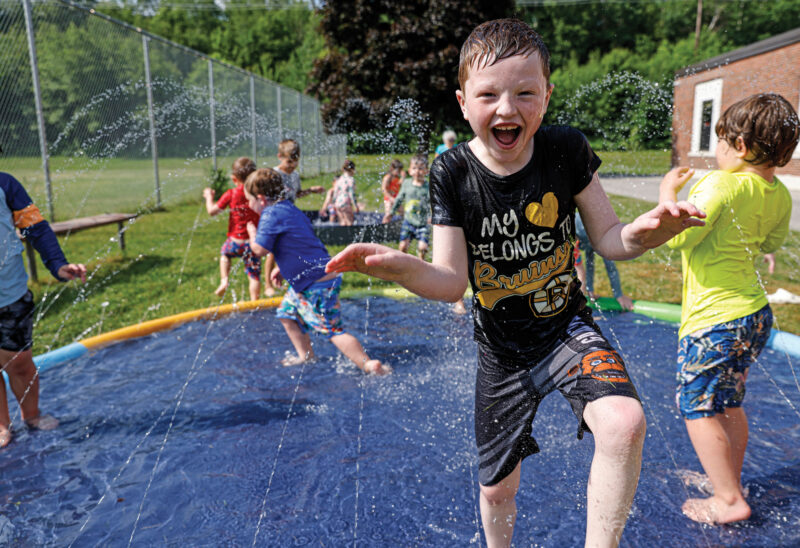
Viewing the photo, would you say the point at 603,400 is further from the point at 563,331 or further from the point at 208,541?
the point at 208,541

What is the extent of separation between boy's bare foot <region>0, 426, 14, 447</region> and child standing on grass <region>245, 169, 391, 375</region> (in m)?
1.75

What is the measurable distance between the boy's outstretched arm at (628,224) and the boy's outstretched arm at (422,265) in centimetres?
45

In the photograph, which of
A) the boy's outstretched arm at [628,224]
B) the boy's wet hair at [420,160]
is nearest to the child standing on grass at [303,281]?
the boy's outstretched arm at [628,224]

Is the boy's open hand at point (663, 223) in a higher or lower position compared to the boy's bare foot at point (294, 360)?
higher

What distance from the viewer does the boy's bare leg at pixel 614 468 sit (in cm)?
155

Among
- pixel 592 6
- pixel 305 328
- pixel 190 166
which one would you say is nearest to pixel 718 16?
pixel 592 6

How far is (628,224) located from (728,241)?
992 millimetres

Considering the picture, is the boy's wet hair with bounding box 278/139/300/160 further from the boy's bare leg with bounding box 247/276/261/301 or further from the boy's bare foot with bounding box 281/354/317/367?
the boy's bare foot with bounding box 281/354/317/367

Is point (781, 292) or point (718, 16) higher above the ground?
point (718, 16)

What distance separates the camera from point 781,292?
5.57m

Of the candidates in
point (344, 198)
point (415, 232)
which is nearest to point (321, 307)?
point (415, 232)

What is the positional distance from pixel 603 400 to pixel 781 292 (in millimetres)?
4987

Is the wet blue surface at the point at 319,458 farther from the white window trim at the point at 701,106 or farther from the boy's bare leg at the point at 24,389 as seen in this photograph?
the white window trim at the point at 701,106

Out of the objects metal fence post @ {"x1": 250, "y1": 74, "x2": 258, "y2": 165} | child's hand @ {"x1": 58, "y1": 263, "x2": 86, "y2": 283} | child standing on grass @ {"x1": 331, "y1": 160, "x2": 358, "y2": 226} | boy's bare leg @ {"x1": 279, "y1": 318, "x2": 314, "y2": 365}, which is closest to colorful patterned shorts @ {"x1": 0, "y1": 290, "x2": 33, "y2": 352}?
child's hand @ {"x1": 58, "y1": 263, "x2": 86, "y2": 283}
